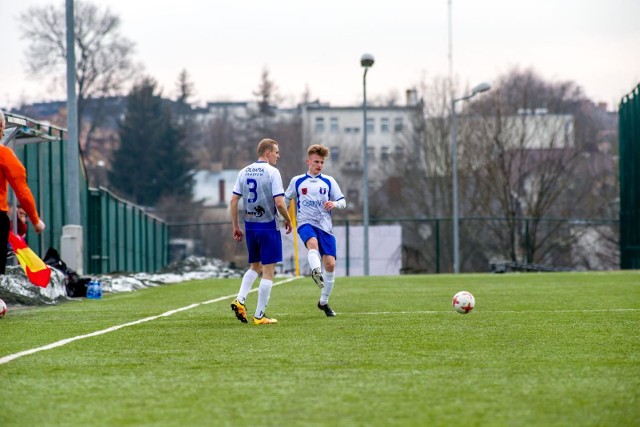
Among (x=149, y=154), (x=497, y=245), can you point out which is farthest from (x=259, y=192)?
(x=149, y=154)

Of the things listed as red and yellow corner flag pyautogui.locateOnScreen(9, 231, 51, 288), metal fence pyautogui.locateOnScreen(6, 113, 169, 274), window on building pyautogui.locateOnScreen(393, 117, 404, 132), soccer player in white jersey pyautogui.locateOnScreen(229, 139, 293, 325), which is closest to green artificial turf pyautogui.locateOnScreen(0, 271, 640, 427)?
soccer player in white jersey pyautogui.locateOnScreen(229, 139, 293, 325)

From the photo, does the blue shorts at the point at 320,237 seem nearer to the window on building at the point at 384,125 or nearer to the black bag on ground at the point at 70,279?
the black bag on ground at the point at 70,279

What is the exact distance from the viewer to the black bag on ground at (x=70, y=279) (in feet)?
57.2

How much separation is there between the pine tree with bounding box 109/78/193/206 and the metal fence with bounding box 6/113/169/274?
32670mm

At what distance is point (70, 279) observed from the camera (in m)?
17.4

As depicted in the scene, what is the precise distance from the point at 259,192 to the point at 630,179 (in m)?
29.2

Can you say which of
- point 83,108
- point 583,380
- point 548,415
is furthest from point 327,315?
point 83,108

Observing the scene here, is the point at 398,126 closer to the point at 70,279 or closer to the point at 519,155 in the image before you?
the point at 519,155

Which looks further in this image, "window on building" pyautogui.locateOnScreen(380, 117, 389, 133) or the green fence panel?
"window on building" pyautogui.locateOnScreen(380, 117, 389, 133)

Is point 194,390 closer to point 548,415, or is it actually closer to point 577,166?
point 548,415

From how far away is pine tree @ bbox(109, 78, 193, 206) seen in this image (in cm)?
7106

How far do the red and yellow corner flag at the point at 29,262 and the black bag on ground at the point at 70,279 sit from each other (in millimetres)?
5223

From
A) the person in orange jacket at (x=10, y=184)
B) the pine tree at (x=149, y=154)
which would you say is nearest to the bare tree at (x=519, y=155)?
the pine tree at (x=149, y=154)

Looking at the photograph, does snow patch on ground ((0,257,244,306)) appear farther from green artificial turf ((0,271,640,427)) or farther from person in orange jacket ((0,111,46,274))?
person in orange jacket ((0,111,46,274))
